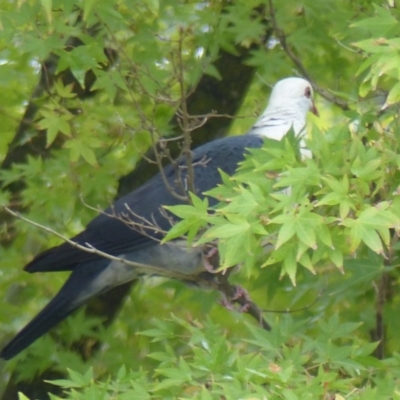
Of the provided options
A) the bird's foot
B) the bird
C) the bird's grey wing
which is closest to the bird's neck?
the bird

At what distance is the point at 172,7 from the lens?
135 inches

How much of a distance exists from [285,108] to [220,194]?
5.67 ft

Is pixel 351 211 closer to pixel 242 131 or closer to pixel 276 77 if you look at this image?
pixel 276 77

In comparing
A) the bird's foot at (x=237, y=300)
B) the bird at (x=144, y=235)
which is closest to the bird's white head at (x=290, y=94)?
the bird at (x=144, y=235)

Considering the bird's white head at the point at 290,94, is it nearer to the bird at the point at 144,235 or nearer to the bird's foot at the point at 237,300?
the bird at the point at 144,235

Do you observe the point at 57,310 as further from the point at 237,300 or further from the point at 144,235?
the point at 237,300

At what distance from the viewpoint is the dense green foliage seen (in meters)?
2.04

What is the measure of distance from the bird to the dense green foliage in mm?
110

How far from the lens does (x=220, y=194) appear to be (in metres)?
2.27

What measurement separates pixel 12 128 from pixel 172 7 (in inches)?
41.8

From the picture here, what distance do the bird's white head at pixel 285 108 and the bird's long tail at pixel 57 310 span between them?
1.00 meters

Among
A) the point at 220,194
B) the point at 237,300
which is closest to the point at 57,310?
the point at 237,300

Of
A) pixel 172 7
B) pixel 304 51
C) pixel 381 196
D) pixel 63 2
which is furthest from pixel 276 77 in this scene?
pixel 381 196

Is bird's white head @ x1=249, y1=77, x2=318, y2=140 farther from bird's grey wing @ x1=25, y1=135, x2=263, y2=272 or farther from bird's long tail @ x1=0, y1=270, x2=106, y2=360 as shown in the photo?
bird's long tail @ x1=0, y1=270, x2=106, y2=360
